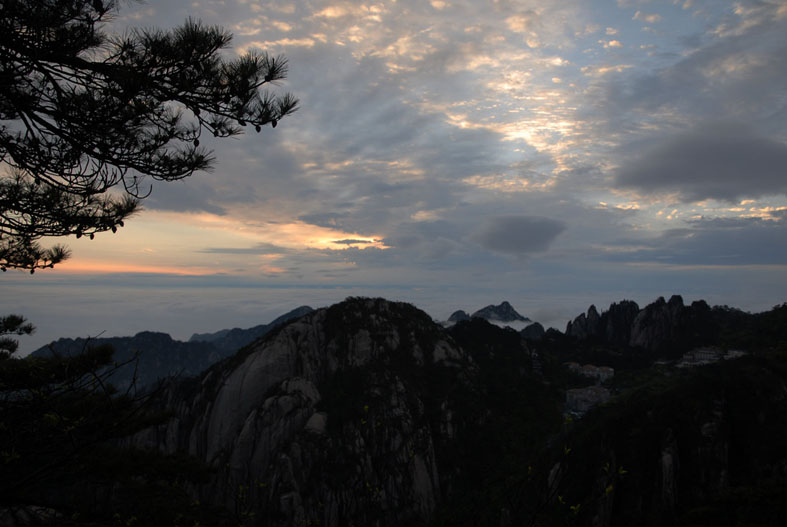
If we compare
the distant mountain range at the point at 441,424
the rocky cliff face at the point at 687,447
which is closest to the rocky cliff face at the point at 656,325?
the distant mountain range at the point at 441,424

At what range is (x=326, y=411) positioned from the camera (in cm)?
5328

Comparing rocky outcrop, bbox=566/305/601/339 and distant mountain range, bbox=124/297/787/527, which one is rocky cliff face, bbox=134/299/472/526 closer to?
distant mountain range, bbox=124/297/787/527

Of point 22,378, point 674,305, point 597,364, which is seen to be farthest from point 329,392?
point 674,305

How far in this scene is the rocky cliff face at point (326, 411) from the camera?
4628 cm

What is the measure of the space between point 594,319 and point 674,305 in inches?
1091

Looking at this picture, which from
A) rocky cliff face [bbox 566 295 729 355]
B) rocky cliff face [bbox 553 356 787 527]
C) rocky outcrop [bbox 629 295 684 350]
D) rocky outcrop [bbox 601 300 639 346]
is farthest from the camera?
rocky outcrop [bbox 601 300 639 346]

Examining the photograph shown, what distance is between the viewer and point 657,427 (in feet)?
135

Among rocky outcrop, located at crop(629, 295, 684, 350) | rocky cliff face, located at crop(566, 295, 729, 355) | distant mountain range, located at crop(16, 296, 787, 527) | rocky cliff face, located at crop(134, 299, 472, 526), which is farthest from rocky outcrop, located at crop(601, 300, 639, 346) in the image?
rocky cliff face, located at crop(134, 299, 472, 526)

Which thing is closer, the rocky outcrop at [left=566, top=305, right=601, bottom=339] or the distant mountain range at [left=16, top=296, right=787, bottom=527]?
the distant mountain range at [left=16, top=296, right=787, bottom=527]

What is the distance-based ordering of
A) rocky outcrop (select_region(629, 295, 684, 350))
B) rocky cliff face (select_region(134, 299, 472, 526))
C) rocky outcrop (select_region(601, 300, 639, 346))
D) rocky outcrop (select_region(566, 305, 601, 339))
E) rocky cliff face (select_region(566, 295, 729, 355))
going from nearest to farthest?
rocky cliff face (select_region(134, 299, 472, 526))
rocky cliff face (select_region(566, 295, 729, 355))
rocky outcrop (select_region(629, 295, 684, 350))
rocky outcrop (select_region(601, 300, 639, 346))
rocky outcrop (select_region(566, 305, 601, 339))

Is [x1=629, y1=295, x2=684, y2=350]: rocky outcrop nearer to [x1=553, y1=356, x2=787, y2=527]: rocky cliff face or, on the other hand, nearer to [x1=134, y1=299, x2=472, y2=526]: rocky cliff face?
[x1=553, y1=356, x2=787, y2=527]: rocky cliff face

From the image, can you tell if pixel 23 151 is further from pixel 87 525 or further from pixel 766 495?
pixel 766 495

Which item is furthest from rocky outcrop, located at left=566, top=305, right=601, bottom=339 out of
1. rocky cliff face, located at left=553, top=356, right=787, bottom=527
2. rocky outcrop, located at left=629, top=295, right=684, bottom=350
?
rocky cliff face, located at left=553, top=356, right=787, bottom=527

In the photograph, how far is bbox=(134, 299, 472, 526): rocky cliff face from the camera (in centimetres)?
4628
